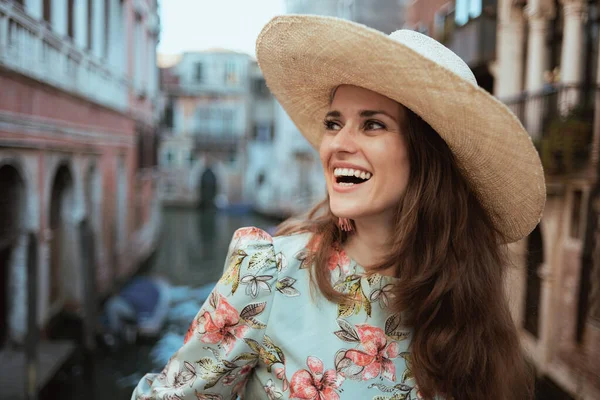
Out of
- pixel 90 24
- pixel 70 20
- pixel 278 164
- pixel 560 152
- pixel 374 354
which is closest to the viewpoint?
pixel 374 354

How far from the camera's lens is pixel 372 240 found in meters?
1.01

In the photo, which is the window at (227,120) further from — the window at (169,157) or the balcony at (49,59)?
the balcony at (49,59)

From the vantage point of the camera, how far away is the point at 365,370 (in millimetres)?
896

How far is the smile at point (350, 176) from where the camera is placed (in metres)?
0.92

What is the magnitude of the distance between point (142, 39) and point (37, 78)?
18.0 feet

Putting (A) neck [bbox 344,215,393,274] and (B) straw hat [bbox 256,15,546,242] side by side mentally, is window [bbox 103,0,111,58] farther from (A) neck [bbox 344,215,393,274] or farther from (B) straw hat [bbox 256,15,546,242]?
(A) neck [bbox 344,215,393,274]

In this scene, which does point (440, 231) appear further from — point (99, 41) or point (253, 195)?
point (253, 195)

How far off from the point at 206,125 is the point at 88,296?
1707 cm

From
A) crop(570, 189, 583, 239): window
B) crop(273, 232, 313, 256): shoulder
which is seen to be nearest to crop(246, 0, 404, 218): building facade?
crop(570, 189, 583, 239): window

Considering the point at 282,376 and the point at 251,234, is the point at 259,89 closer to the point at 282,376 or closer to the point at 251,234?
the point at 251,234

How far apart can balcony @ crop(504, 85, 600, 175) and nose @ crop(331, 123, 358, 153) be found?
131 inches

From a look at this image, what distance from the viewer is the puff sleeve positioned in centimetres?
88

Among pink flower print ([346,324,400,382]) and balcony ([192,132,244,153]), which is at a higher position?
balcony ([192,132,244,153])

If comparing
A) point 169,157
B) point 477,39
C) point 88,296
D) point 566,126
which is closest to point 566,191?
point 566,126
